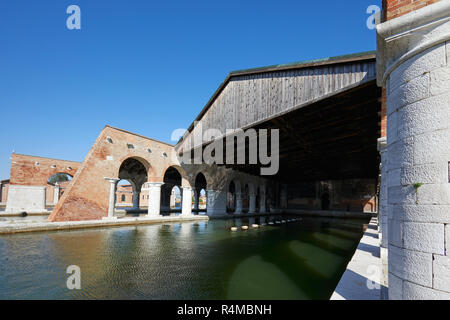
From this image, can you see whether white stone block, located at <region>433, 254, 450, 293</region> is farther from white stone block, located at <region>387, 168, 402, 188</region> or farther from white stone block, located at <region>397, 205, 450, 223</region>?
white stone block, located at <region>387, 168, 402, 188</region>

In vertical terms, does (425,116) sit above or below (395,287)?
above

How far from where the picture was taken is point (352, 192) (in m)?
34.2

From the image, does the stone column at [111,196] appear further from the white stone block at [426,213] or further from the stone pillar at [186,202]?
the white stone block at [426,213]

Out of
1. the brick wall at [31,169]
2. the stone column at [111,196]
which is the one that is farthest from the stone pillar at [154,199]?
the brick wall at [31,169]

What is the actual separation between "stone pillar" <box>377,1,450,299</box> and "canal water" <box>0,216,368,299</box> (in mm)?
2877

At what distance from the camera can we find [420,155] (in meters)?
2.26

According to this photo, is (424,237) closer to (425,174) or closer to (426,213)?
(426,213)

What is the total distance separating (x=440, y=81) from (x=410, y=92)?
0.25m

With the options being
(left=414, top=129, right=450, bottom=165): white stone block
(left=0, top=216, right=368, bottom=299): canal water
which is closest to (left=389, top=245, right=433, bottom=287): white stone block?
(left=414, top=129, right=450, bottom=165): white stone block

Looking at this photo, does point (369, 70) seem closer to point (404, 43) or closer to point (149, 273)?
point (404, 43)

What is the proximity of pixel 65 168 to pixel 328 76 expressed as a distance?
81.0ft

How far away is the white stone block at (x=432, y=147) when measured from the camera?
82.6 inches

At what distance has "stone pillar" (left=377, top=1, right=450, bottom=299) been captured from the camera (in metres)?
2.09

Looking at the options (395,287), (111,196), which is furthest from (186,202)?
(395,287)
